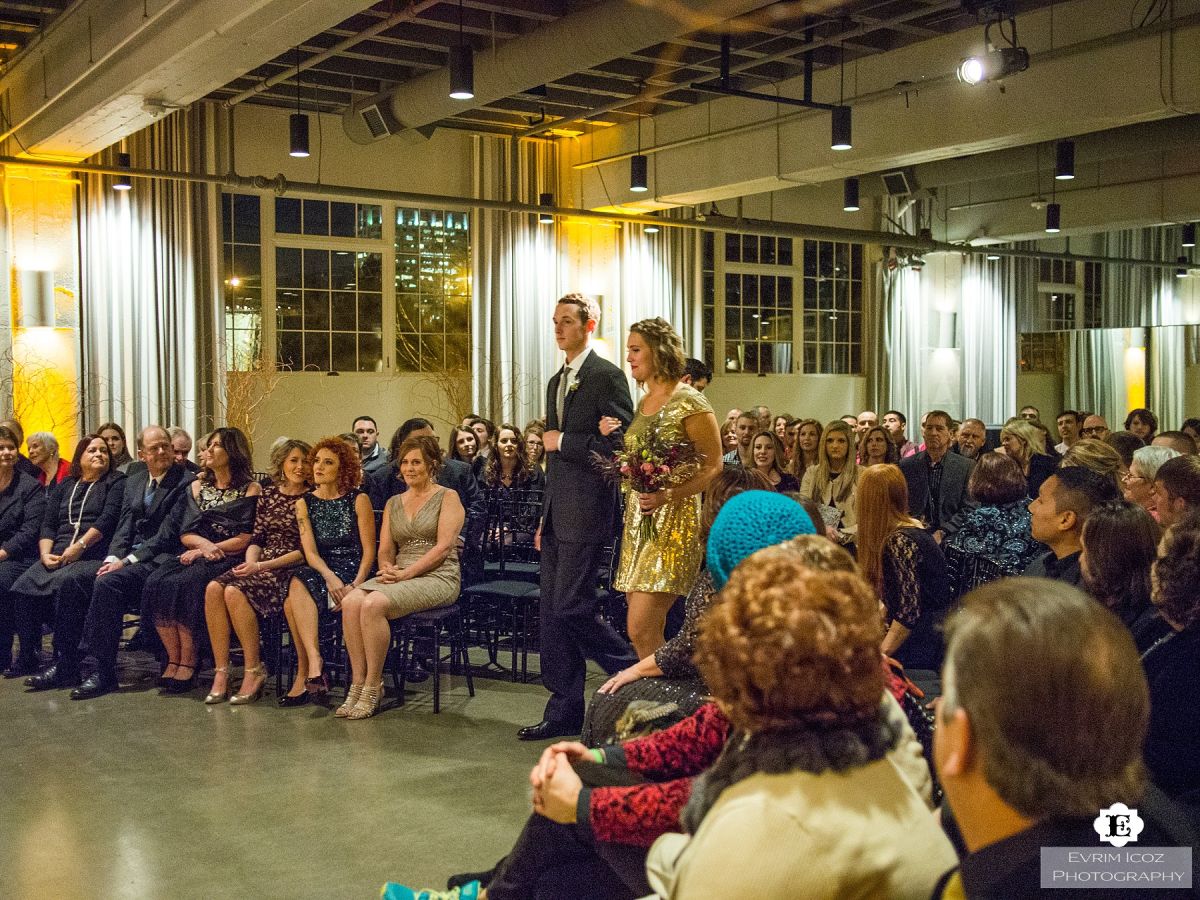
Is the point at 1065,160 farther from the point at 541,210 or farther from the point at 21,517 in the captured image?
the point at 21,517

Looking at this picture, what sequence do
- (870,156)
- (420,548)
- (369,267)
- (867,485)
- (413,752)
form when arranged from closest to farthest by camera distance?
(867,485)
(413,752)
(420,548)
(870,156)
(369,267)

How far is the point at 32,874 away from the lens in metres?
3.72

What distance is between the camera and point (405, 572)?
5793mm

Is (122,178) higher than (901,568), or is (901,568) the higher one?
(122,178)

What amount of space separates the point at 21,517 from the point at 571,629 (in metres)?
3.60

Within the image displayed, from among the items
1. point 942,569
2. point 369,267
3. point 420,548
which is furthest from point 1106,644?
point 369,267

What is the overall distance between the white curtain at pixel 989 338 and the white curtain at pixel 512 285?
676 cm

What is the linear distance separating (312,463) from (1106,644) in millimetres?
5263

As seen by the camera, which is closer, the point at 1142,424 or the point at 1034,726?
the point at 1034,726

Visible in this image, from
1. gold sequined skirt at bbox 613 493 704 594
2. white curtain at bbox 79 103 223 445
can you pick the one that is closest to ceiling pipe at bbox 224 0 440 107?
white curtain at bbox 79 103 223 445

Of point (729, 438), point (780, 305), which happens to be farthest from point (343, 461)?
point (780, 305)

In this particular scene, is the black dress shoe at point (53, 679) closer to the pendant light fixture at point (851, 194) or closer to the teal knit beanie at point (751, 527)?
the teal knit beanie at point (751, 527)

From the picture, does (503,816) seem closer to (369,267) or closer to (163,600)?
(163,600)

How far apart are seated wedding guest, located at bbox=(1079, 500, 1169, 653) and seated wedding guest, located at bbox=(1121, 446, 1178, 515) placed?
167cm
